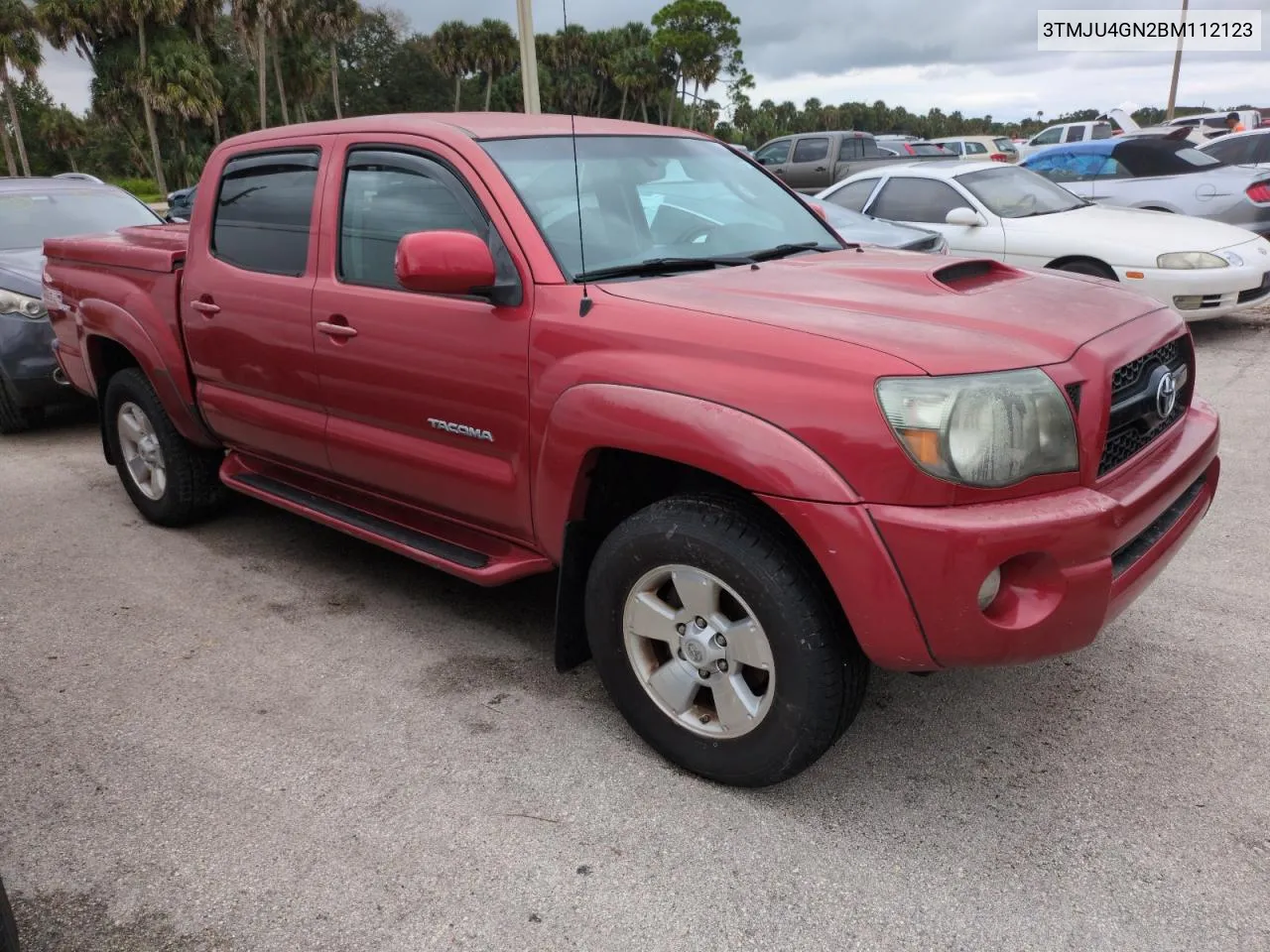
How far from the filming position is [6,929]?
198 cm

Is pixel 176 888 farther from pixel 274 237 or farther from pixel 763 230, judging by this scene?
pixel 763 230

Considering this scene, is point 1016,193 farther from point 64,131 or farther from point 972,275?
point 64,131

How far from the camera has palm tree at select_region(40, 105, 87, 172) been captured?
5434cm

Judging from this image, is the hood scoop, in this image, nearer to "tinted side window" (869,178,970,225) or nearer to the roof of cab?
the roof of cab

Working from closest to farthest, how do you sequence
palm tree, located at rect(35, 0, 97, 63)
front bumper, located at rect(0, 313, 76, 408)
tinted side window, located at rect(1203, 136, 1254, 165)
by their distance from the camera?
front bumper, located at rect(0, 313, 76, 408), tinted side window, located at rect(1203, 136, 1254, 165), palm tree, located at rect(35, 0, 97, 63)

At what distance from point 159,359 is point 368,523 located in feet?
4.88

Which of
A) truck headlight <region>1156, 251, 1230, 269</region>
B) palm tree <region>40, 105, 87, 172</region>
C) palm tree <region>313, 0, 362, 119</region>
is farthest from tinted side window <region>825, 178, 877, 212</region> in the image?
palm tree <region>40, 105, 87, 172</region>

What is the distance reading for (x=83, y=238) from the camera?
16.9 ft

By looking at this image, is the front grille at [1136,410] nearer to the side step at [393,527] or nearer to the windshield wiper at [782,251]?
the windshield wiper at [782,251]

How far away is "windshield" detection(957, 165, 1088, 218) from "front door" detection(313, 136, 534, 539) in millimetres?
6290

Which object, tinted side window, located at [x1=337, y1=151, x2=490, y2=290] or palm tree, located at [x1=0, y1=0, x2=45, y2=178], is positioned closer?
tinted side window, located at [x1=337, y1=151, x2=490, y2=290]

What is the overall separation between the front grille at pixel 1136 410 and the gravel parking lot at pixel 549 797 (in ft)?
2.89

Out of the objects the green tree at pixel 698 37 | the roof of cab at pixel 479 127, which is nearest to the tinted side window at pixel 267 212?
the roof of cab at pixel 479 127

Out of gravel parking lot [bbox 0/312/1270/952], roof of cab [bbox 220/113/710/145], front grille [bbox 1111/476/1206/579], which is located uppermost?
roof of cab [bbox 220/113/710/145]
